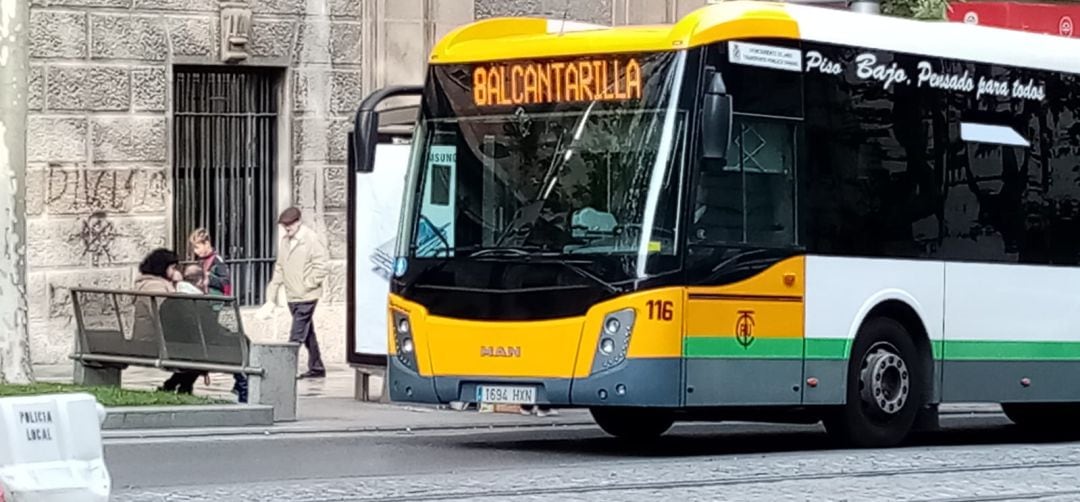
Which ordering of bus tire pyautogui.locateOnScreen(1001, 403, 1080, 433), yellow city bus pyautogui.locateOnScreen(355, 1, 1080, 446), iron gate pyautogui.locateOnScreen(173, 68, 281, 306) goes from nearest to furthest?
yellow city bus pyautogui.locateOnScreen(355, 1, 1080, 446)
bus tire pyautogui.locateOnScreen(1001, 403, 1080, 433)
iron gate pyautogui.locateOnScreen(173, 68, 281, 306)

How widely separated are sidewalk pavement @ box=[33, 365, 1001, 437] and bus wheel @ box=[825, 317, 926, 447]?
323 cm

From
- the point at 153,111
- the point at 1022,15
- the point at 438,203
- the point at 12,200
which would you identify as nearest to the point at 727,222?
the point at 438,203

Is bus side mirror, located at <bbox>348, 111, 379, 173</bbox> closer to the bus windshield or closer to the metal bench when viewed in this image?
the bus windshield

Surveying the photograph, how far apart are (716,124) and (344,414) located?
5500 millimetres

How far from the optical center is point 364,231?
761 inches

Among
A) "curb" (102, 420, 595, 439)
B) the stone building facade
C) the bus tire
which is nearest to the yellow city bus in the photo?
"curb" (102, 420, 595, 439)

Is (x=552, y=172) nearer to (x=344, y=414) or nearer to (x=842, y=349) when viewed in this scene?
(x=842, y=349)

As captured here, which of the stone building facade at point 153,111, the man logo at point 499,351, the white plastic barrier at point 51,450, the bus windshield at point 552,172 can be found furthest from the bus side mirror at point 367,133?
the stone building facade at point 153,111

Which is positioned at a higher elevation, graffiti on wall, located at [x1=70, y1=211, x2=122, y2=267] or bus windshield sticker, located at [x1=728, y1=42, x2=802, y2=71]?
bus windshield sticker, located at [x1=728, y1=42, x2=802, y2=71]

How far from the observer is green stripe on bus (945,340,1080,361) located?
16.4 meters

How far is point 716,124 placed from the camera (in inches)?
559

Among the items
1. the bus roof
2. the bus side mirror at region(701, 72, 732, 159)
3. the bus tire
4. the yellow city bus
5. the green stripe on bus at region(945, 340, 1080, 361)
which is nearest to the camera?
the bus side mirror at region(701, 72, 732, 159)

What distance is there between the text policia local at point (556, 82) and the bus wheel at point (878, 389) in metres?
2.38

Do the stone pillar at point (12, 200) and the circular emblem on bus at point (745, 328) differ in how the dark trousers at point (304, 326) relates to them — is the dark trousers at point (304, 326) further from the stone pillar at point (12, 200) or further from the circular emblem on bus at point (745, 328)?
the circular emblem on bus at point (745, 328)
